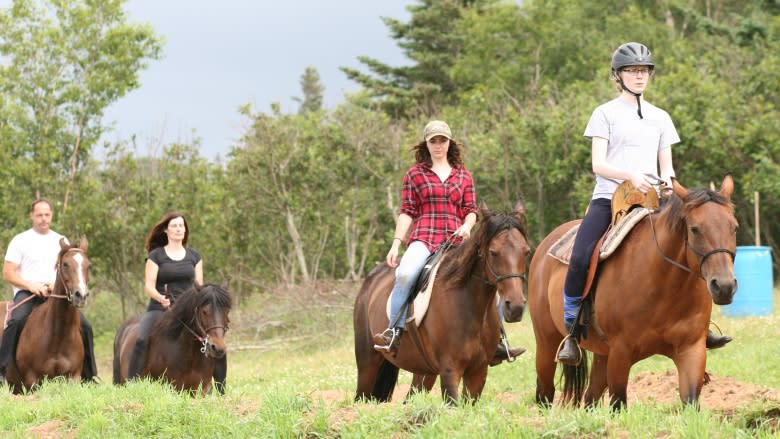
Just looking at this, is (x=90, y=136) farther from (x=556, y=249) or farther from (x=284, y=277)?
(x=556, y=249)

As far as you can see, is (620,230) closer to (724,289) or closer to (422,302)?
(724,289)

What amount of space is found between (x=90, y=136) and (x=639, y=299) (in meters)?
25.7

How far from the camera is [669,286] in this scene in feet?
22.0

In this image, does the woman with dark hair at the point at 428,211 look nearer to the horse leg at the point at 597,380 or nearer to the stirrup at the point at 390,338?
the stirrup at the point at 390,338

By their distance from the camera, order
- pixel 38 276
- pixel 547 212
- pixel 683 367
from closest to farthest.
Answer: pixel 683 367, pixel 38 276, pixel 547 212

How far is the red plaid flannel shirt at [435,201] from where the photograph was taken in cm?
866

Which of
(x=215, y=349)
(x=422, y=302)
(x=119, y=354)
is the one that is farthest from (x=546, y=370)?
(x=119, y=354)

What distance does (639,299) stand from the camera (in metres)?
6.82

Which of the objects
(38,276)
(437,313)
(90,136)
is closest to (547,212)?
(90,136)

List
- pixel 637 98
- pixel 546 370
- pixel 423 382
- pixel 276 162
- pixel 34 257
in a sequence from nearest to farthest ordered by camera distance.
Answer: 1. pixel 637 98
2. pixel 546 370
3. pixel 423 382
4. pixel 34 257
5. pixel 276 162

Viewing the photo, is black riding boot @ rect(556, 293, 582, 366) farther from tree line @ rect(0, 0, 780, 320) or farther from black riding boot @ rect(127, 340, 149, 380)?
tree line @ rect(0, 0, 780, 320)

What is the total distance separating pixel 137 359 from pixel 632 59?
20.4 feet

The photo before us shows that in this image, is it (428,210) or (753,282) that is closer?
(428,210)

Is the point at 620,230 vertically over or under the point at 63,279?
over
